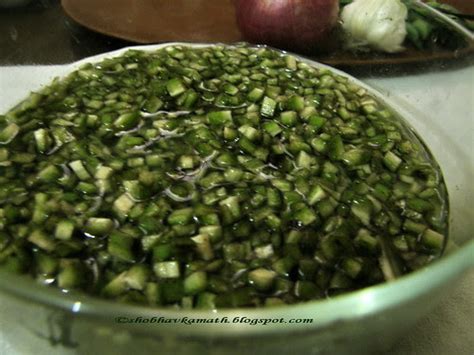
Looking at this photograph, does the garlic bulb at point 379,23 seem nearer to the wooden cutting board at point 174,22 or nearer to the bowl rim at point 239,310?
the wooden cutting board at point 174,22

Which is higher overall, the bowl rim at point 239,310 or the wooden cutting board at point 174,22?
the bowl rim at point 239,310

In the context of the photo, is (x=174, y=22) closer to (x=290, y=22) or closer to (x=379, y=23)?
(x=290, y=22)

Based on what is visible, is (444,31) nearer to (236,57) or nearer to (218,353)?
(236,57)

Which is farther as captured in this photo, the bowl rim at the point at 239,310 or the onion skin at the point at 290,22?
the onion skin at the point at 290,22

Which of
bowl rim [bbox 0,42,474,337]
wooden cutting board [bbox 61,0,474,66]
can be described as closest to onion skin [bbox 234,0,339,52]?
wooden cutting board [bbox 61,0,474,66]

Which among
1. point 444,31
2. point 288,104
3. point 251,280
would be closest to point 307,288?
point 251,280

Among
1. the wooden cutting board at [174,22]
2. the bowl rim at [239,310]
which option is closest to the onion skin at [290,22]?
the wooden cutting board at [174,22]
